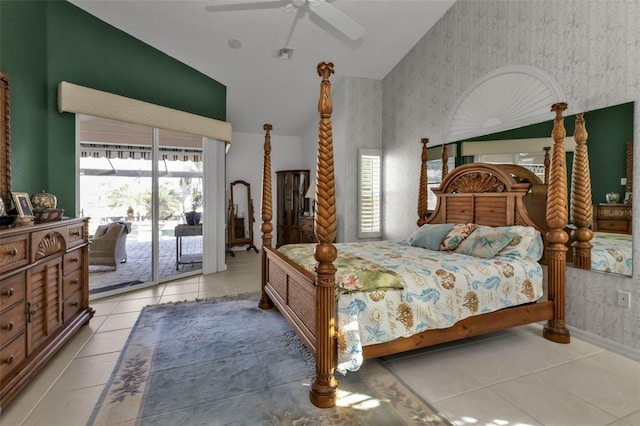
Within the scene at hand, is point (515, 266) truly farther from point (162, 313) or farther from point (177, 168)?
point (177, 168)

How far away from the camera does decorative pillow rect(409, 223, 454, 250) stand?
334cm

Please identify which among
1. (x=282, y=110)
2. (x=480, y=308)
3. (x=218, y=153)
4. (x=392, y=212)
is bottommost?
(x=480, y=308)

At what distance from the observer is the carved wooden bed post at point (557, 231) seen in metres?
2.64

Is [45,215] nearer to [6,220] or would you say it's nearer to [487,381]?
[6,220]

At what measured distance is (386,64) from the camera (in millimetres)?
5039

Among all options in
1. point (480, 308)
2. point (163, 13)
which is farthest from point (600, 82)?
point (163, 13)

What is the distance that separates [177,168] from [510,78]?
14.3 ft

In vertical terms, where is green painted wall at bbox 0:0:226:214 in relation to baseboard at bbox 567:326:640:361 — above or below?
above

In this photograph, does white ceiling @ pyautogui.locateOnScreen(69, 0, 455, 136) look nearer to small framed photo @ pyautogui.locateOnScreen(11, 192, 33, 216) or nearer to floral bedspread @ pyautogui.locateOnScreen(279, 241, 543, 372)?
small framed photo @ pyautogui.locateOnScreen(11, 192, 33, 216)

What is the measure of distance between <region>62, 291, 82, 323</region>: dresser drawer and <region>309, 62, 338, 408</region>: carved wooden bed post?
7.08 feet

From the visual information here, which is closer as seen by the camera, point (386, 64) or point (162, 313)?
point (162, 313)

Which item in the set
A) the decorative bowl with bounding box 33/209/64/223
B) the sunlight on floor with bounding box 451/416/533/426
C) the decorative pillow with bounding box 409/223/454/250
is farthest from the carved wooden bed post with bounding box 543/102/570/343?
the decorative bowl with bounding box 33/209/64/223

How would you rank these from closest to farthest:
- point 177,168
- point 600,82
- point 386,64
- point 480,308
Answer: point 480,308 < point 600,82 < point 177,168 < point 386,64

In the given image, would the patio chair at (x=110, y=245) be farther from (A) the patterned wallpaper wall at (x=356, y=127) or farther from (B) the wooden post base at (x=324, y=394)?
(B) the wooden post base at (x=324, y=394)
